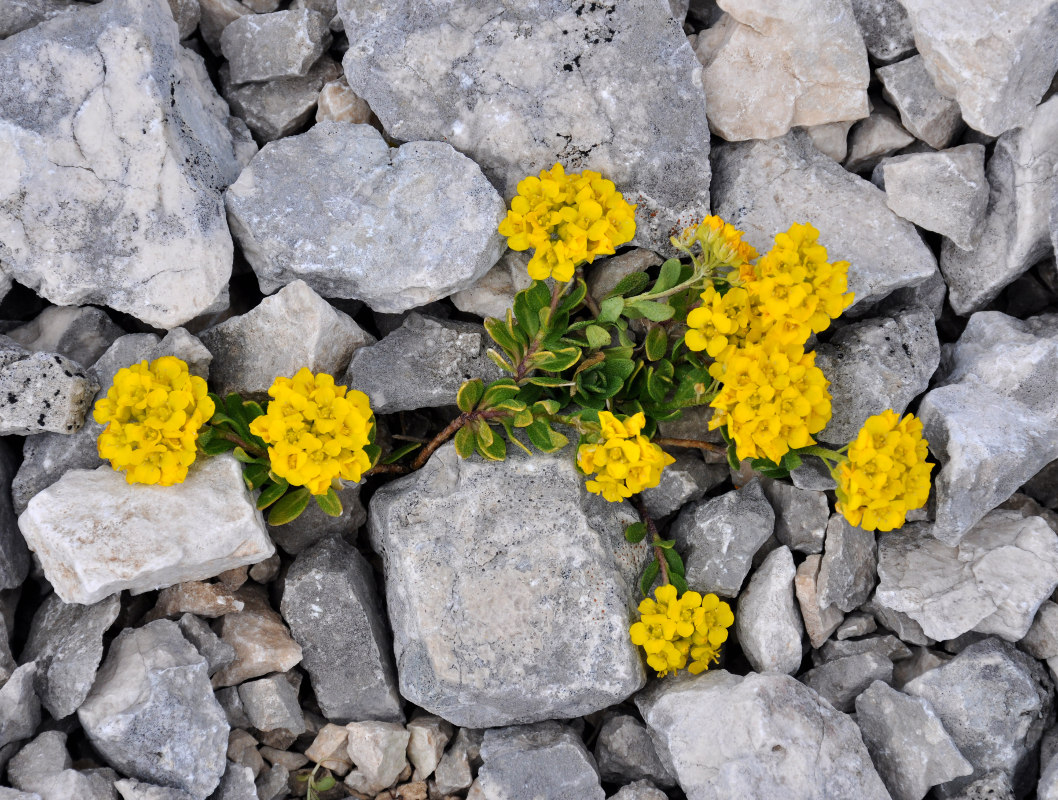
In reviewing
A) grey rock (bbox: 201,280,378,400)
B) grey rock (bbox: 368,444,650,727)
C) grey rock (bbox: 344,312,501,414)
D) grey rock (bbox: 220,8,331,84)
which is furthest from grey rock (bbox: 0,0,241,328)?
grey rock (bbox: 368,444,650,727)

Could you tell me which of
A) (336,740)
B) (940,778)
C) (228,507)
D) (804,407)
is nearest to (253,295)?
(228,507)

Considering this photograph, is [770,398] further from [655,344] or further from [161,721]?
[161,721]

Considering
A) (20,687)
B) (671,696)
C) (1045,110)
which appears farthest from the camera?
(1045,110)

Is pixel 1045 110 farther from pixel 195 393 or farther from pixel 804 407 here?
pixel 195 393

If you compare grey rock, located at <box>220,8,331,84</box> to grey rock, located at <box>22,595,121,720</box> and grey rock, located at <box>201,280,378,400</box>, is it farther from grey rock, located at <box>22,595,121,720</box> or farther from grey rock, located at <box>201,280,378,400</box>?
grey rock, located at <box>22,595,121,720</box>

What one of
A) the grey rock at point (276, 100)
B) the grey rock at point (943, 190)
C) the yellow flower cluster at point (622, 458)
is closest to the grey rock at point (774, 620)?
the yellow flower cluster at point (622, 458)

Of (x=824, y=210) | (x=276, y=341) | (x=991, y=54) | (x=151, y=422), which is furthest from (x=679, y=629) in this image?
(x=991, y=54)
